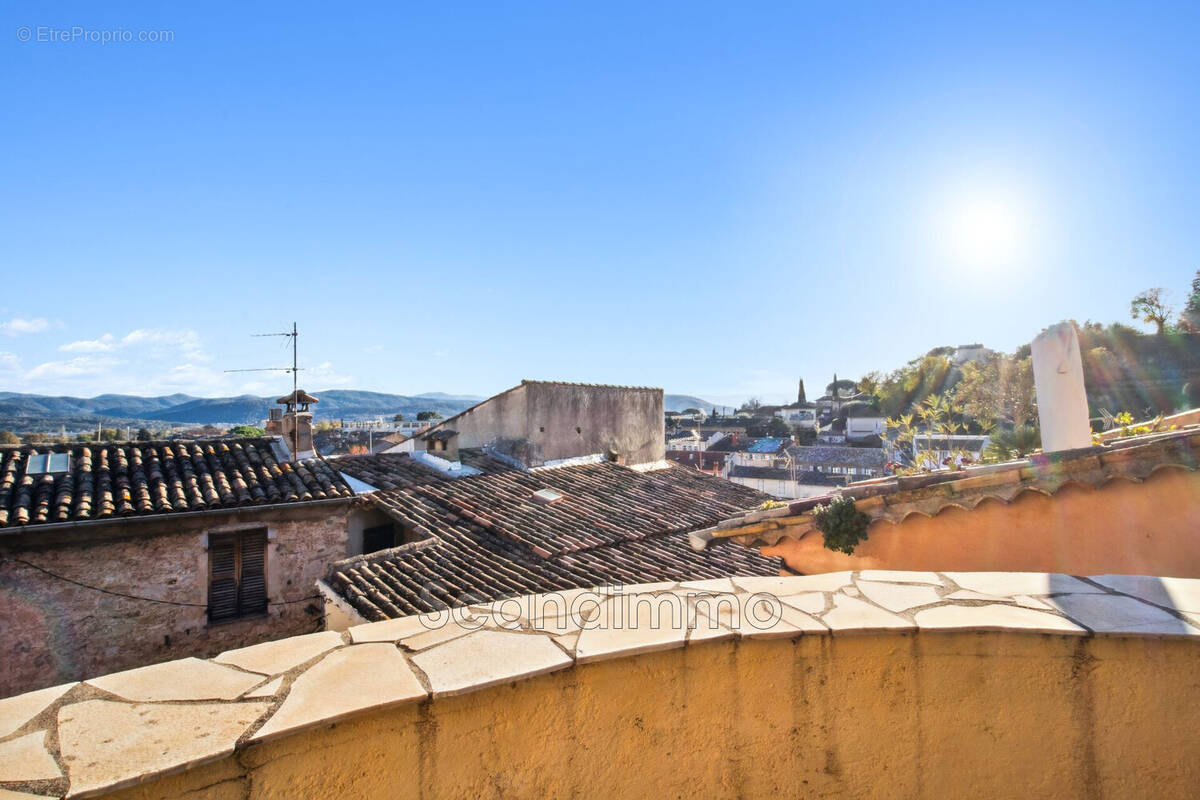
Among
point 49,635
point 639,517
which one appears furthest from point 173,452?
point 639,517

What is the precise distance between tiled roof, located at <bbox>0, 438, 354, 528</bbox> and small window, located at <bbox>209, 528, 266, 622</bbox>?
0.65 m

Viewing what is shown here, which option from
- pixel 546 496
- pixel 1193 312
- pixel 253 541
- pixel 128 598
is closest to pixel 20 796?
pixel 128 598

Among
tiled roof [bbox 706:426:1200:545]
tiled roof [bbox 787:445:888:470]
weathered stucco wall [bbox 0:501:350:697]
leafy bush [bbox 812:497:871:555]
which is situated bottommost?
weathered stucco wall [bbox 0:501:350:697]

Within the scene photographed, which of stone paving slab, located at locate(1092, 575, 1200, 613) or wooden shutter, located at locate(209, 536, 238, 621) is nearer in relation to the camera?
stone paving slab, located at locate(1092, 575, 1200, 613)

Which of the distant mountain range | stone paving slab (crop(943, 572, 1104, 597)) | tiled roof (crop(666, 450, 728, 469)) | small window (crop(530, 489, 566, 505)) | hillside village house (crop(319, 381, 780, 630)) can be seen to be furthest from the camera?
the distant mountain range

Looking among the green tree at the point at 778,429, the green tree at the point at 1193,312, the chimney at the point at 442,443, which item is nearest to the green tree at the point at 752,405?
the green tree at the point at 778,429

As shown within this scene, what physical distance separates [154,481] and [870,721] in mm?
10416

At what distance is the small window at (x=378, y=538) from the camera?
11.0 m

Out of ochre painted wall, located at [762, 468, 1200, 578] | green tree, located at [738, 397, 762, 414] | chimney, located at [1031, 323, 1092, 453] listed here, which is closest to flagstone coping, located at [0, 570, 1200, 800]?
ochre painted wall, located at [762, 468, 1200, 578]

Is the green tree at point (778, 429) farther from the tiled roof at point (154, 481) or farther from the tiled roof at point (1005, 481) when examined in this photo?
the tiled roof at point (1005, 481)

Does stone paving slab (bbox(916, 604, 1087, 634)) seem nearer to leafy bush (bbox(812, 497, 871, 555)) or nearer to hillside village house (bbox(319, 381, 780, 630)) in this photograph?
leafy bush (bbox(812, 497, 871, 555))

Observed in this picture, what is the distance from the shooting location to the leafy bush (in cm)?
404

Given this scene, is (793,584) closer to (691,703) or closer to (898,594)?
(898,594)

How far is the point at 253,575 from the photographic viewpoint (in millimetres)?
9039
